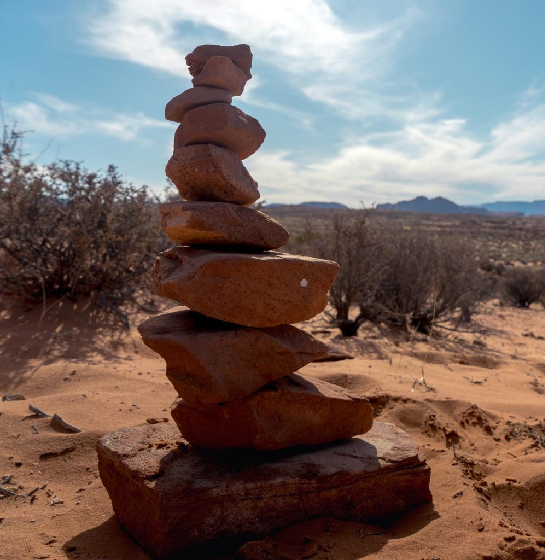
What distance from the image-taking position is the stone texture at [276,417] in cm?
328

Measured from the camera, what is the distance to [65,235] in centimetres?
783

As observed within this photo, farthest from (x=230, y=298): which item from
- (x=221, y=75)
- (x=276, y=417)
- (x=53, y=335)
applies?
(x=53, y=335)

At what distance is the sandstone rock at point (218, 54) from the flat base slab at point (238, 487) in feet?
8.78

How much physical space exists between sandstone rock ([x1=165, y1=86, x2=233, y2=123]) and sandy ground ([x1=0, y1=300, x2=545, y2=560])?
266cm

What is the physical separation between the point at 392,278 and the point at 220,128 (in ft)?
23.5

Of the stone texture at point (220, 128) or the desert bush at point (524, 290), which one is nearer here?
the stone texture at point (220, 128)

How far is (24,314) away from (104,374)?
2857mm

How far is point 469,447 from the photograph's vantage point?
445 cm

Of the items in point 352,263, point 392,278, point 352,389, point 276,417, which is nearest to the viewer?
point 276,417

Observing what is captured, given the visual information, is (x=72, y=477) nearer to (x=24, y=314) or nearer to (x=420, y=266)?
(x=24, y=314)

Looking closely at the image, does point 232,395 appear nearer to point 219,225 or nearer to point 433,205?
point 219,225

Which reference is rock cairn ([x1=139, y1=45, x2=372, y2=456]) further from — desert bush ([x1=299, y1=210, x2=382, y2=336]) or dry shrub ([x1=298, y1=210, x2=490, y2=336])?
desert bush ([x1=299, y1=210, x2=382, y2=336])

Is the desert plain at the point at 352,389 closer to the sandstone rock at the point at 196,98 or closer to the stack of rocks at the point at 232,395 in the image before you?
the stack of rocks at the point at 232,395

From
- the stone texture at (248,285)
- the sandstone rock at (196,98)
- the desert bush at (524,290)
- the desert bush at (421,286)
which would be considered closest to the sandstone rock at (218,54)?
the sandstone rock at (196,98)
